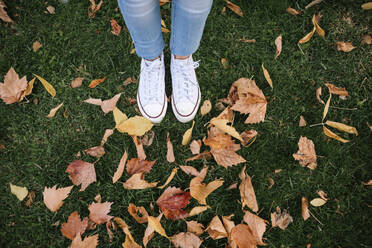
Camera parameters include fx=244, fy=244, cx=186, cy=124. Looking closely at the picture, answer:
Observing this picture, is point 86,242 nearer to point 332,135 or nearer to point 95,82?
point 95,82

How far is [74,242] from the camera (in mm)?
1412

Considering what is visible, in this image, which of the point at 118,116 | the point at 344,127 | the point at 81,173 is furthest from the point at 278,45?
the point at 81,173

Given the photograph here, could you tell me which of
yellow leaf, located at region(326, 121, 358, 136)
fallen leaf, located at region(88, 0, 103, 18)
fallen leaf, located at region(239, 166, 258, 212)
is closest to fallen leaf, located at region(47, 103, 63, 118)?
fallen leaf, located at region(88, 0, 103, 18)

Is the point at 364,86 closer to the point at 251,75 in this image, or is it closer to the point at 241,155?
the point at 251,75

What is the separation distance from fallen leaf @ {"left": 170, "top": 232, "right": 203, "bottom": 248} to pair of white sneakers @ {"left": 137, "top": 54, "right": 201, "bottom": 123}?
709 millimetres

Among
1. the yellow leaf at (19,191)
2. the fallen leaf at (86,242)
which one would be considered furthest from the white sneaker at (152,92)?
the yellow leaf at (19,191)

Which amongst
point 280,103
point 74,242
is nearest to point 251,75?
point 280,103

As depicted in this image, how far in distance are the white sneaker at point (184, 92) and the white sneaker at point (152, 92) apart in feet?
0.26

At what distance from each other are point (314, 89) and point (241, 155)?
2.47 ft

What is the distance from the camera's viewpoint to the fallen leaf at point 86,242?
4.59 ft

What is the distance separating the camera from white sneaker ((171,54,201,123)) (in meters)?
1.58

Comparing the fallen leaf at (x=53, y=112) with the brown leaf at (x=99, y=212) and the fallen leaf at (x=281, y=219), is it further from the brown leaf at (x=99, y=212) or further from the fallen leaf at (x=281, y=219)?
the fallen leaf at (x=281, y=219)

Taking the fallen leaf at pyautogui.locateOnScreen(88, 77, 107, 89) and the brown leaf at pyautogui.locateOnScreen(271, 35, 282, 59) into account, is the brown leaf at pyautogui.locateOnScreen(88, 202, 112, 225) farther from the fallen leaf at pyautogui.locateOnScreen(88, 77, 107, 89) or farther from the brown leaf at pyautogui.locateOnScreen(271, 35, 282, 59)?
the brown leaf at pyautogui.locateOnScreen(271, 35, 282, 59)

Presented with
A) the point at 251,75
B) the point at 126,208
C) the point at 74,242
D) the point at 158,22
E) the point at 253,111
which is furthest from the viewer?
the point at 251,75
